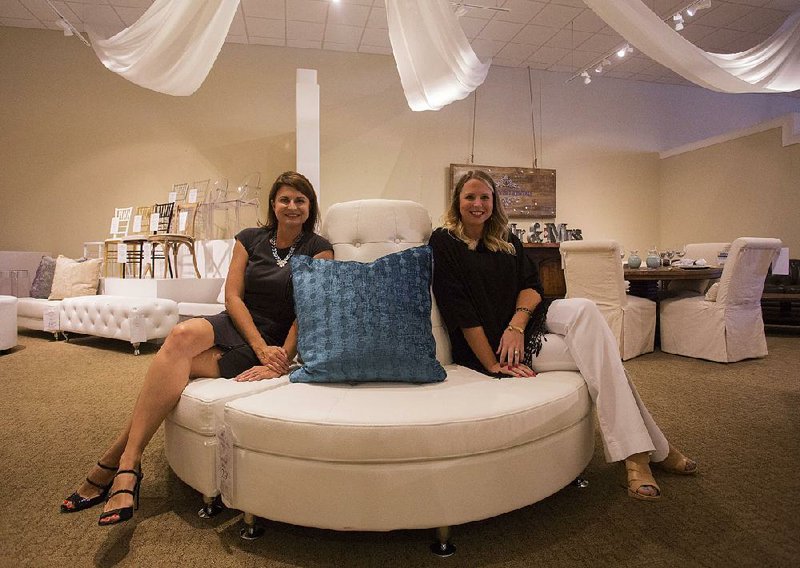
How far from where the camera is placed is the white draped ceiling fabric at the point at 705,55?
2.65m

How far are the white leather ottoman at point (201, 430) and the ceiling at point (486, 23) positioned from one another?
5.14m

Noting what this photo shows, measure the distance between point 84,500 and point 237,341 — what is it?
655mm

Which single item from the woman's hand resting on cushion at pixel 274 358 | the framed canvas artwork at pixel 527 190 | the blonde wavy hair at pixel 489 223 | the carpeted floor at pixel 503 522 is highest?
the framed canvas artwork at pixel 527 190

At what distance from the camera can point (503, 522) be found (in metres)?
1.38

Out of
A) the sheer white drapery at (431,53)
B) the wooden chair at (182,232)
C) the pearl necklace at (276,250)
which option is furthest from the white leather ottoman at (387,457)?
the wooden chair at (182,232)

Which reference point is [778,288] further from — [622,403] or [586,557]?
[586,557]

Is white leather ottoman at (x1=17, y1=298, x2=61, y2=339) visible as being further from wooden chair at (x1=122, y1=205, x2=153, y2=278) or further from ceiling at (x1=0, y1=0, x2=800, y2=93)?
ceiling at (x1=0, y1=0, x2=800, y2=93)

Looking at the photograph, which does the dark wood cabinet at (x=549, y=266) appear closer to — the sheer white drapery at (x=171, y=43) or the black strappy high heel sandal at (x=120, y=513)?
the sheer white drapery at (x=171, y=43)

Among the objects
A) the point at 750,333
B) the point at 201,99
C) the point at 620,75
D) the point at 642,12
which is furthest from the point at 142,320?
the point at 620,75

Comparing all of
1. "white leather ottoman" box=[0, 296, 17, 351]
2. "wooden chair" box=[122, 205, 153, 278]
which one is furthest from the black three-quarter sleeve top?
"wooden chair" box=[122, 205, 153, 278]

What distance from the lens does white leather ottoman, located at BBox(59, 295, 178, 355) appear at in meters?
3.96

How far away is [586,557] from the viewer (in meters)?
1.21

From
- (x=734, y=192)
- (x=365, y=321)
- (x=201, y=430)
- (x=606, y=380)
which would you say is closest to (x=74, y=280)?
(x=201, y=430)

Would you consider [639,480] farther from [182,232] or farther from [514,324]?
[182,232]
